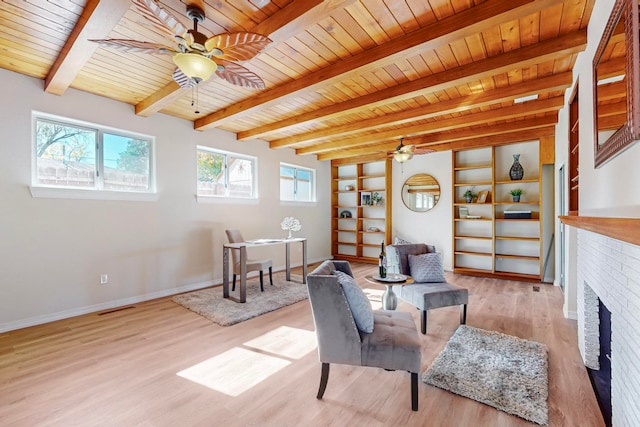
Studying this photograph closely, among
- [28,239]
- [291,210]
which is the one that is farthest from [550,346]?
[28,239]

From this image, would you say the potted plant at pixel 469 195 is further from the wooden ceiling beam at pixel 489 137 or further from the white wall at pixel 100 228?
the white wall at pixel 100 228

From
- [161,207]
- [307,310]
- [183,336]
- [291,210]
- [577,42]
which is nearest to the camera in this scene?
[577,42]

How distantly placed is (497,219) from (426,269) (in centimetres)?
293

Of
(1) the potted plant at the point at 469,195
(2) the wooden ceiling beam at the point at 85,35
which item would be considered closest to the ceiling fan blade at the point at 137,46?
(2) the wooden ceiling beam at the point at 85,35

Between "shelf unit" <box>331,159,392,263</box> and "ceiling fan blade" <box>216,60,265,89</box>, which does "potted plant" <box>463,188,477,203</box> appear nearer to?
"shelf unit" <box>331,159,392,263</box>

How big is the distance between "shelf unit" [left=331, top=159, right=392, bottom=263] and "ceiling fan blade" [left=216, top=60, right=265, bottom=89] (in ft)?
15.7

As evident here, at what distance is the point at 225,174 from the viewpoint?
5.34 meters

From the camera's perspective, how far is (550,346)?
2.76 metres

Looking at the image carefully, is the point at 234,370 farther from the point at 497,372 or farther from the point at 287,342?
the point at 497,372

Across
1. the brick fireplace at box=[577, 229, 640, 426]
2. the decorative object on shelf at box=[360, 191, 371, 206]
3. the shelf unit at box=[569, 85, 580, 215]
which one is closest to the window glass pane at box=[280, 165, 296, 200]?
the decorative object on shelf at box=[360, 191, 371, 206]

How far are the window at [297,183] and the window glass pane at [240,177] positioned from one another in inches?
Answer: 35.2

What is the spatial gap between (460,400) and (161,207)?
4.32m

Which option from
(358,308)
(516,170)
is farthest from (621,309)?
(516,170)

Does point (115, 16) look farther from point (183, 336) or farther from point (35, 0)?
point (183, 336)
